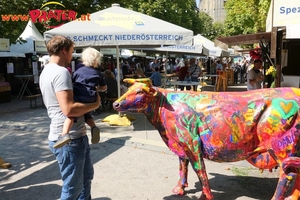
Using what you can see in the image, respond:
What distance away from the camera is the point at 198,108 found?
3.63m

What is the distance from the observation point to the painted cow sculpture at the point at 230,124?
3.29 m

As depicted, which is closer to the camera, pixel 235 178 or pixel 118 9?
pixel 235 178

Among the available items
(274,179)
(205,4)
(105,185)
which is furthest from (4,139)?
(205,4)

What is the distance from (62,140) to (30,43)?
14.6m

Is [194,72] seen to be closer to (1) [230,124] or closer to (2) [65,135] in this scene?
(1) [230,124]

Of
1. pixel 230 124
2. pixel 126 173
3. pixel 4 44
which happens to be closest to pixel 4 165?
pixel 126 173

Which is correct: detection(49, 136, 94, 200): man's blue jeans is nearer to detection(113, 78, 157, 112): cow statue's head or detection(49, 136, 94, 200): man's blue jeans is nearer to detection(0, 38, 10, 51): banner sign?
detection(113, 78, 157, 112): cow statue's head

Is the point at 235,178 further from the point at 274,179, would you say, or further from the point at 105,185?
the point at 105,185

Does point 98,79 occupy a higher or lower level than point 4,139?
higher

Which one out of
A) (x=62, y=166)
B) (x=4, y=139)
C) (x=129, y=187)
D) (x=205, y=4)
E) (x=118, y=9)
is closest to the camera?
(x=62, y=166)

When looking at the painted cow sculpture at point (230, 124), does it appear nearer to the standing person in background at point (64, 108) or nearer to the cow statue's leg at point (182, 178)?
the cow statue's leg at point (182, 178)

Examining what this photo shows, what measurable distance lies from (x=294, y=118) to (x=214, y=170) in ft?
7.25

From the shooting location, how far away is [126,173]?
508cm

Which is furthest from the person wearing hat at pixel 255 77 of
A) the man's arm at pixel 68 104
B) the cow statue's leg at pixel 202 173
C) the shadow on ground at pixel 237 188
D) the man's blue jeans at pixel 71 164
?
the man's arm at pixel 68 104
